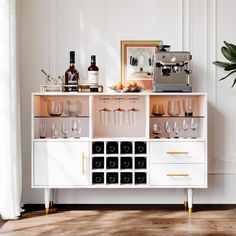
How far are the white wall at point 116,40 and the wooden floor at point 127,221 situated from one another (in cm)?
22

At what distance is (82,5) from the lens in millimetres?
4621

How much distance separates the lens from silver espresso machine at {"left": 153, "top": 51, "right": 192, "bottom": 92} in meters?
4.37

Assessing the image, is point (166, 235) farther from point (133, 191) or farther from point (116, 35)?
point (116, 35)

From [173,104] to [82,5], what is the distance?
4.39 ft

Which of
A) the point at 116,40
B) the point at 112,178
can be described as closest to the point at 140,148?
the point at 112,178

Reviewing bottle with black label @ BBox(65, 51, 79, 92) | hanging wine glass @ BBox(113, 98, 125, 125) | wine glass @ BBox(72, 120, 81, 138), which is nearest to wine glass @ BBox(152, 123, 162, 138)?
hanging wine glass @ BBox(113, 98, 125, 125)

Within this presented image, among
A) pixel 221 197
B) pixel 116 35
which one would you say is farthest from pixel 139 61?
pixel 221 197

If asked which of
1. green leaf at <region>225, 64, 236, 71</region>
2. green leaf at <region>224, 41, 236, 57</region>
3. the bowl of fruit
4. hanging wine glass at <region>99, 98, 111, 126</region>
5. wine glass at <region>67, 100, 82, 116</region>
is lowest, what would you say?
hanging wine glass at <region>99, 98, 111, 126</region>

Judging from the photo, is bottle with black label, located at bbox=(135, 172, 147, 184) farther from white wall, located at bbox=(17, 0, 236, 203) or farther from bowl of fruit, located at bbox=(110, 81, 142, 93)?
bowl of fruit, located at bbox=(110, 81, 142, 93)

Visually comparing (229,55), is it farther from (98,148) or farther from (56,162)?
(56,162)

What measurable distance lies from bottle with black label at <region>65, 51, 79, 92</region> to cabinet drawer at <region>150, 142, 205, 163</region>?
91cm

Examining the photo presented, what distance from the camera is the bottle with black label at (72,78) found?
439 centimetres

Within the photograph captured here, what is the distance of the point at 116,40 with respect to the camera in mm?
4625

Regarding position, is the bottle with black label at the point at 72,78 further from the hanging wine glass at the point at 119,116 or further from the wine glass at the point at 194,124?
the wine glass at the point at 194,124
